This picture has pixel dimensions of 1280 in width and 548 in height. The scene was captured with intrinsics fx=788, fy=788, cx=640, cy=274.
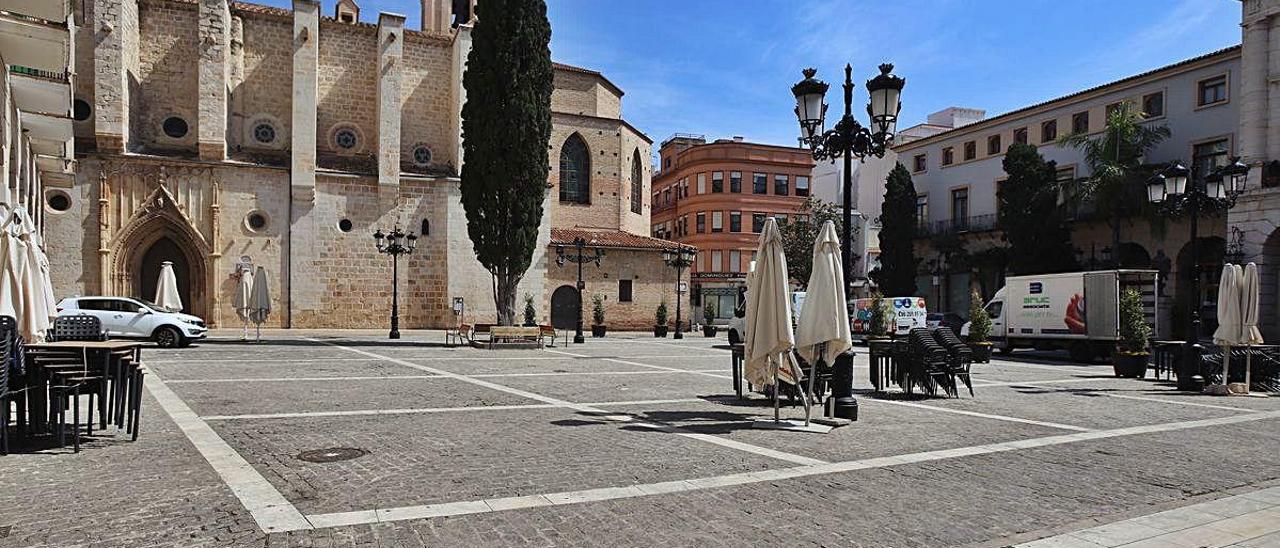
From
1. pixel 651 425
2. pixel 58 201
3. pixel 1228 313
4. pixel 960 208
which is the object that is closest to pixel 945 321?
pixel 960 208

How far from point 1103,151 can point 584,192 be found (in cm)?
2442

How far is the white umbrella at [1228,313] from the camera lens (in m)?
13.1

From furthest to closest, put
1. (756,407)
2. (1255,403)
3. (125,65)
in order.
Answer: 1. (125,65)
2. (1255,403)
3. (756,407)

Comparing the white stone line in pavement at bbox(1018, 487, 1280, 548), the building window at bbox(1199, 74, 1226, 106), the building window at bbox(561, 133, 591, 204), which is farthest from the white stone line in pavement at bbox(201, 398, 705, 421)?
the building window at bbox(561, 133, 591, 204)

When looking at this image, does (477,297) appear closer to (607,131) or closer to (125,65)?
(607,131)

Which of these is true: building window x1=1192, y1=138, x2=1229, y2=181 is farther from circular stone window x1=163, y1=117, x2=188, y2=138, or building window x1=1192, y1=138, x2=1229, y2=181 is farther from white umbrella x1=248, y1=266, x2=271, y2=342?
circular stone window x1=163, y1=117, x2=188, y2=138

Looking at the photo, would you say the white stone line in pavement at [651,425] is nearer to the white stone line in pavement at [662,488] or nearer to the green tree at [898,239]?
the white stone line in pavement at [662,488]

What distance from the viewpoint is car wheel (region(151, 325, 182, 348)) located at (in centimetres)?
2131

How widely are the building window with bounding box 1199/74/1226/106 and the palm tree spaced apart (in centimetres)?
173

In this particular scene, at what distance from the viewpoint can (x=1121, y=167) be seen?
31719 mm

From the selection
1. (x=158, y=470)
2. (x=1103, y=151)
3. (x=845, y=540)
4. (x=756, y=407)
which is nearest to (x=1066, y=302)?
(x=1103, y=151)

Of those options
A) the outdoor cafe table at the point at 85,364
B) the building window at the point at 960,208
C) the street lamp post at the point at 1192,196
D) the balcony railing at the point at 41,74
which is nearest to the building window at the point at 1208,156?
the building window at the point at 960,208

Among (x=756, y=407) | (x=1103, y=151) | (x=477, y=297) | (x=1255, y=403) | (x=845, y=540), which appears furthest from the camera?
(x=477, y=297)

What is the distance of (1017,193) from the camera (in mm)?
35625
